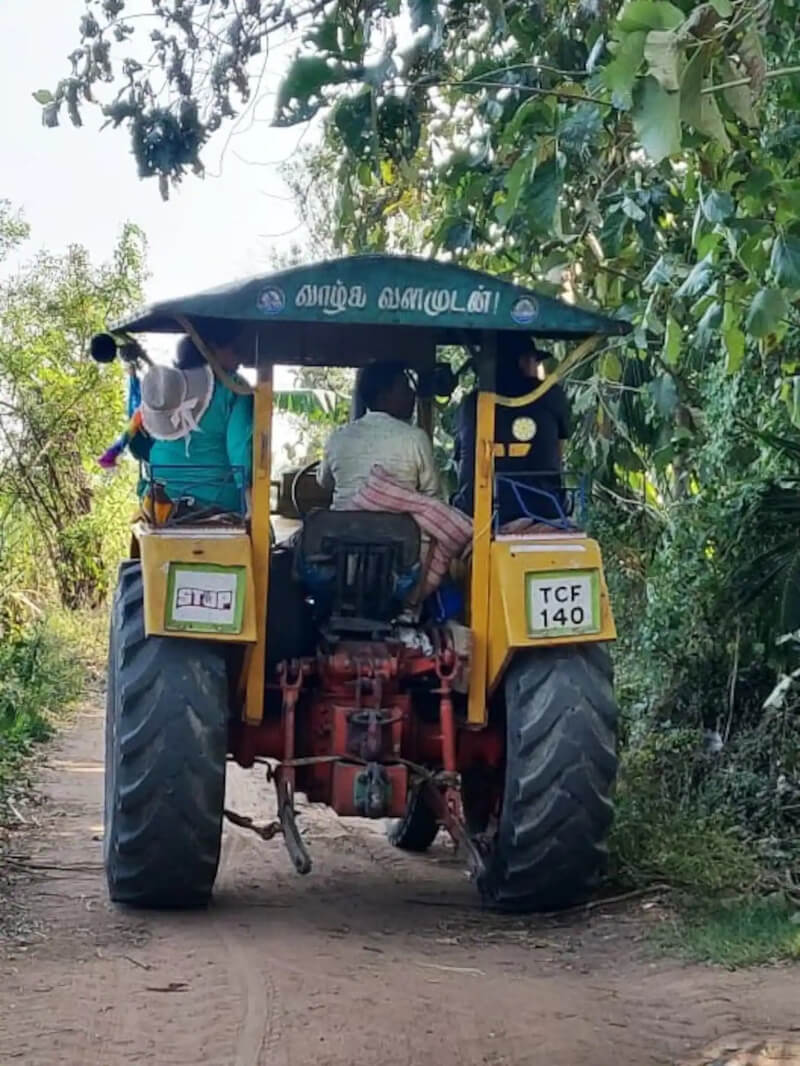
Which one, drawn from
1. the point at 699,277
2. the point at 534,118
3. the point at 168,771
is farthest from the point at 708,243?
the point at 168,771

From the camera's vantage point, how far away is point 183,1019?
4.90 m

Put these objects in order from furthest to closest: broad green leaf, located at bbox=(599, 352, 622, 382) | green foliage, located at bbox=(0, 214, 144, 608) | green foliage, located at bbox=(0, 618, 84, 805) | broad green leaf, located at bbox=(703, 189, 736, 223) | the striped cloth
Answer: green foliage, located at bbox=(0, 214, 144, 608), green foliage, located at bbox=(0, 618, 84, 805), broad green leaf, located at bbox=(599, 352, 622, 382), the striped cloth, broad green leaf, located at bbox=(703, 189, 736, 223)

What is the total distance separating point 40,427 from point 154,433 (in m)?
9.48

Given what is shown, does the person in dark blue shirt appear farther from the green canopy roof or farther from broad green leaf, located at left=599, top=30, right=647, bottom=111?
broad green leaf, located at left=599, top=30, right=647, bottom=111

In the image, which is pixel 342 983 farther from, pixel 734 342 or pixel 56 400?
pixel 56 400

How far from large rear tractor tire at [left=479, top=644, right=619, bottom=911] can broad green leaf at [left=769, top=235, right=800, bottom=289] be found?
2.00 m

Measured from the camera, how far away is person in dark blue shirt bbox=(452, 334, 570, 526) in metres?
7.02

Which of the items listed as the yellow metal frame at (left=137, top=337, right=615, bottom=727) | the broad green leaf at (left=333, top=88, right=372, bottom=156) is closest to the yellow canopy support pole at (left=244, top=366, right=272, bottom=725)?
the yellow metal frame at (left=137, top=337, right=615, bottom=727)

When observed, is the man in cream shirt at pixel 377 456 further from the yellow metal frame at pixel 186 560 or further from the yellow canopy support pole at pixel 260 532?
the yellow metal frame at pixel 186 560

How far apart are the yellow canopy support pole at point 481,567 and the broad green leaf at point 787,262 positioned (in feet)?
6.01

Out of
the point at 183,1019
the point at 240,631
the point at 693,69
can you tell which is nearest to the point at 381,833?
the point at 240,631

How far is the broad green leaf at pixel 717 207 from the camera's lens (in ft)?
17.9

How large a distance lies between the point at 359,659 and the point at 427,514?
2.22 feet

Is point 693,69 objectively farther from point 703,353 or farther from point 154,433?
point 703,353
